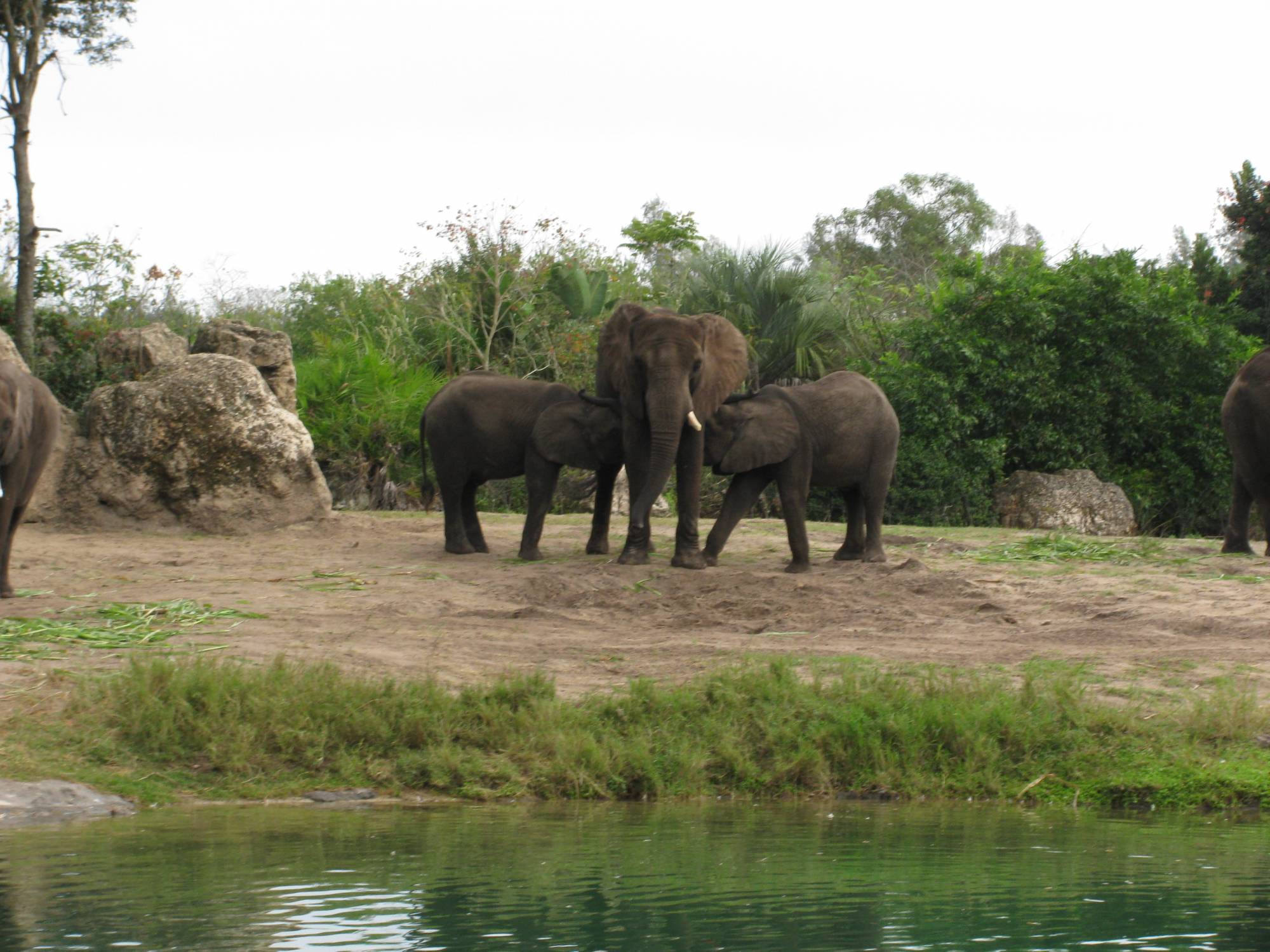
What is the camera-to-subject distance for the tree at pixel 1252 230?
2670cm

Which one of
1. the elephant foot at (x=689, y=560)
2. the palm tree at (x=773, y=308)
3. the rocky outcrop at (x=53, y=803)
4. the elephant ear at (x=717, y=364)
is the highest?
the palm tree at (x=773, y=308)

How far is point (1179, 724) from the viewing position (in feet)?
23.1

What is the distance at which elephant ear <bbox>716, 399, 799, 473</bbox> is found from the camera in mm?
11773

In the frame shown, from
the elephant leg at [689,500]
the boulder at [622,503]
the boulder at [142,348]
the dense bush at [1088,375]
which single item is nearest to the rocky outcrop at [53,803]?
the elephant leg at [689,500]

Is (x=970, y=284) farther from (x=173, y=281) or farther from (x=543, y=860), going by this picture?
(x=543, y=860)

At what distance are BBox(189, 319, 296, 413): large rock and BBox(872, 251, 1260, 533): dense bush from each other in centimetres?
822

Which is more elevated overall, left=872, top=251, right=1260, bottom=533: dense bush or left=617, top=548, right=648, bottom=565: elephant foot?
left=872, top=251, right=1260, bottom=533: dense bush

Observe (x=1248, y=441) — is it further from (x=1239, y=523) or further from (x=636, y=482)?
(x=636, y=482)

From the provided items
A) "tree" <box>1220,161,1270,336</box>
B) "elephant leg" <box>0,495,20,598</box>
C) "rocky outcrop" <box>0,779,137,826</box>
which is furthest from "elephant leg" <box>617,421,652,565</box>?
"tree" <box>1220,161,1270,336</box>

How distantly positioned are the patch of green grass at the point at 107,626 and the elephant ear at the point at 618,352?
3.72 m

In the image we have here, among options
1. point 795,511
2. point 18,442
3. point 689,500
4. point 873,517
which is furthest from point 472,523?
point 18,442

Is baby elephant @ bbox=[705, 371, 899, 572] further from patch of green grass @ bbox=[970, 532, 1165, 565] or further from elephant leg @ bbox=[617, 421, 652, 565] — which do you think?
patch of green grass @ bbox=[970, 532, 1165, 565]

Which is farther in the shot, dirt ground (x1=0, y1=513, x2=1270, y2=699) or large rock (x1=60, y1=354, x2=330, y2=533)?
large rock (x1=60, y1=354, x2=330, y2=533)

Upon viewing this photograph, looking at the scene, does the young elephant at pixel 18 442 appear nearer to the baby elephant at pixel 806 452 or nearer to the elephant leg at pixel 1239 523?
the baby elephant at pixel 806 452
